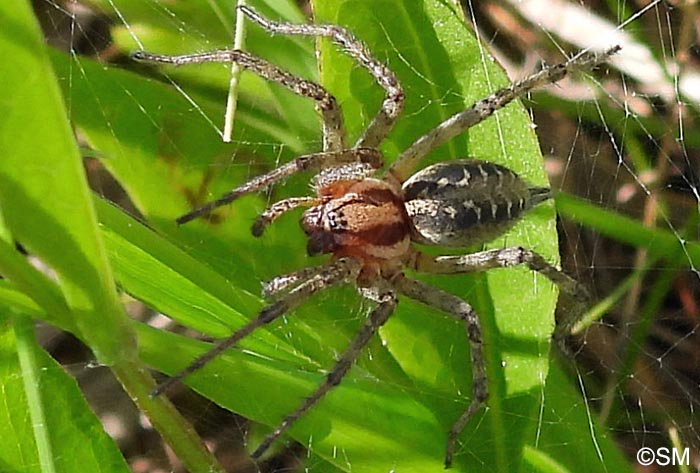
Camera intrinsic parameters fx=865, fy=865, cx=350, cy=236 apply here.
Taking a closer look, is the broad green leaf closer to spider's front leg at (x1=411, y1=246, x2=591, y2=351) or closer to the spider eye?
the spider eye

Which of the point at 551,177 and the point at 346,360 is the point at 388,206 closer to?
the point at 346,360

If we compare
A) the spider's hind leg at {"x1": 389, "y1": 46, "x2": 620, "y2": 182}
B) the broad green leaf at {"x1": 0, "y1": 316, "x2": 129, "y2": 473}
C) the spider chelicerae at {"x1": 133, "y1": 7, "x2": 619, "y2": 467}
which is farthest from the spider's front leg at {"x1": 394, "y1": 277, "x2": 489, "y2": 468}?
the broad green leaf at {"x1": 0, "y1": 316, "x2": 129, "y2": 473}

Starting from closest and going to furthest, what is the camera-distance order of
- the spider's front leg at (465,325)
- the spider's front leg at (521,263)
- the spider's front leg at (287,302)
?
the spider's front leg at (287,302), the spider's front leg at (465,325), the spider's front leg at (521,263)

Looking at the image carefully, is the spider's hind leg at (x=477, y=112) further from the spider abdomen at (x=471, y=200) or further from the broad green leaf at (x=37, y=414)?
the broad green leaf at (x=37, y=414)

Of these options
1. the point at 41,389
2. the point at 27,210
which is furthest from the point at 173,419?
the point at 27,210

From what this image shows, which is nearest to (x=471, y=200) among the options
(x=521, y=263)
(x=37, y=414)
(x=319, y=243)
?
(x=521, y=263)

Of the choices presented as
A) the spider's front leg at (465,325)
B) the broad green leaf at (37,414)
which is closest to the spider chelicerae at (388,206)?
the spider's front leg at (465,325)

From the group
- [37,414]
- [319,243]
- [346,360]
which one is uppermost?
[319,243]
